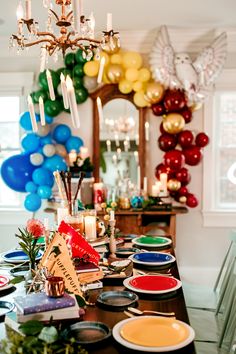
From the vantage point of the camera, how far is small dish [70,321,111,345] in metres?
1.33

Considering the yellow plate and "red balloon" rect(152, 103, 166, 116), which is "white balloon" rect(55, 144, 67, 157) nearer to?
"red balloon" rect(152, 103, 166, 116)

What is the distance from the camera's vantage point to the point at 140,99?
13.9 ft

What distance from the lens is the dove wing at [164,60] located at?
4066 mm

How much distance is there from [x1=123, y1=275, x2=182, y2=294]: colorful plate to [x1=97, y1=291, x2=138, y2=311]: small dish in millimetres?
67

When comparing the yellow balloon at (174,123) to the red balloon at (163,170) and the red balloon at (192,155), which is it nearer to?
the red balloon at (192,155)

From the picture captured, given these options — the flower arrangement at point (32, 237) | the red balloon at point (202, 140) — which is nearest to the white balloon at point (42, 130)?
the red balloon at point (202, 140)

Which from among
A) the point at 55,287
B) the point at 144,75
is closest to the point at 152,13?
the point at 144,75

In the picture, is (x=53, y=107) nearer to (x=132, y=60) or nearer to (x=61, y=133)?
(x=61, y=133)

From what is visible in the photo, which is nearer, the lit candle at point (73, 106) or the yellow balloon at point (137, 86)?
the lit candle at point (73, 106)

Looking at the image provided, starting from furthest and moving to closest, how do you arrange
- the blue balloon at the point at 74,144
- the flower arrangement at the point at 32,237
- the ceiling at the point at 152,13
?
the blue balloon at the point at 74,144, the ceiling at the point at 152,13, the flower arrangement at the point at 32,237

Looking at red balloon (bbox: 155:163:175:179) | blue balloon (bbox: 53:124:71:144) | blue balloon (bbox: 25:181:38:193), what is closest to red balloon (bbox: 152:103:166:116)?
red balloon (bbox: 155:163:175:179)

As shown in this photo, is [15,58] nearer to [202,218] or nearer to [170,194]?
[170,194]

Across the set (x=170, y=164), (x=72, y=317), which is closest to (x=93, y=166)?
(x=170, y=164)

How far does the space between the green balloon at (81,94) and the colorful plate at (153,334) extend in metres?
3.18
